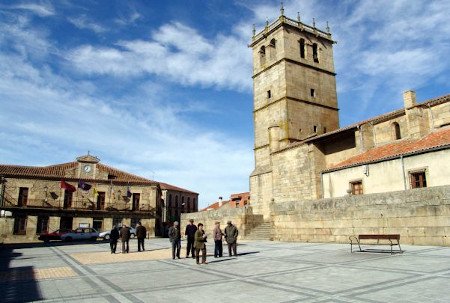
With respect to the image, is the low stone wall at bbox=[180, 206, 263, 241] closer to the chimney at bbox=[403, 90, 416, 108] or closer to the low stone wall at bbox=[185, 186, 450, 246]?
the low stone wall at bbox=[185, 186, 450, 246]

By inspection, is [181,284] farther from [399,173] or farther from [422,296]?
[399,173]

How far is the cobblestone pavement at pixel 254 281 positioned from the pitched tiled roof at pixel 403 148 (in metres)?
7.80

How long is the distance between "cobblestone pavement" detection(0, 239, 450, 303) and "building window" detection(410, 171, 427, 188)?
7.06 m

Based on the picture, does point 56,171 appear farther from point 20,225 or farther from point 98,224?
point 98,224

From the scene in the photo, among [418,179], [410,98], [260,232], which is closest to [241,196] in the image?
[260,232]

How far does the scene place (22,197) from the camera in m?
37.3

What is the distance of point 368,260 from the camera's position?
10.2m

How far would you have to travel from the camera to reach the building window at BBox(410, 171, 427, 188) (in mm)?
17328

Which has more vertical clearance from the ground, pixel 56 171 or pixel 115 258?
pixel 56 171

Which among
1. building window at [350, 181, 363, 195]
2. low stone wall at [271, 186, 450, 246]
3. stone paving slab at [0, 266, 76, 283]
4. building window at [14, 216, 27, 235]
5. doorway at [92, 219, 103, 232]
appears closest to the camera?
stone paving slab at [0, 266, 76, 283]

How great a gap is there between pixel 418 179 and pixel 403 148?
2336 millimetres

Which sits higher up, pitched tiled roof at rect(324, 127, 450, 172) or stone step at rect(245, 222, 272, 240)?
pitched tiled roof at rect(324, 127, 450, 172)

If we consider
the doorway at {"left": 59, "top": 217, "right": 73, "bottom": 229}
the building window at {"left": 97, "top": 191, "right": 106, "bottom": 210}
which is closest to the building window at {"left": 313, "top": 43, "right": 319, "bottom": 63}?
the building window at {"left": 97, "top": 191, "right": 106, "bottom": 210}

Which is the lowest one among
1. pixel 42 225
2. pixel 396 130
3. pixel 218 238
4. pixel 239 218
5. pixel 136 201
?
pixel 218 238
